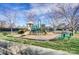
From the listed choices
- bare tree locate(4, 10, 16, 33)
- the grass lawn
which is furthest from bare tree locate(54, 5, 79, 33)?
bare tree locate(4, 10, 16, 33)

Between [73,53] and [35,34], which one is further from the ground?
[35,34]

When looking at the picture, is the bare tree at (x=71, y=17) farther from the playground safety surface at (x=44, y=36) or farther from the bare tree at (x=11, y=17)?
the bare tree at (x=11, y=17)

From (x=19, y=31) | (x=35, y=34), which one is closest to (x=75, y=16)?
(x=35, y=34)

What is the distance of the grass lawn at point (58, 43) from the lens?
163 centimetres

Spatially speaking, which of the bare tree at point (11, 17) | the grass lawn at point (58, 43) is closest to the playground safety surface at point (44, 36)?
the grass lawn at point (58, 43)

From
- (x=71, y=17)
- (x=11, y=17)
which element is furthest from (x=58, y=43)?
(x=11, y=17)

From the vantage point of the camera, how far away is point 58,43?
5.41 ft

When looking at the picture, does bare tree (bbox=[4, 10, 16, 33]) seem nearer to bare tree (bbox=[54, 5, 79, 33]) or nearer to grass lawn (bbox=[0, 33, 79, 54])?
grass lawn (bbox=[0, 33, 79, 54])

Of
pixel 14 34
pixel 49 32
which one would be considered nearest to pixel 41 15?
pixel 49 32

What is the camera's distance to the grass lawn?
1626mm
